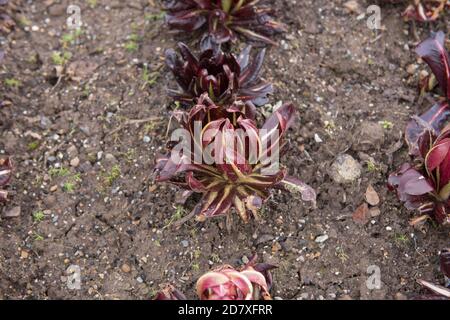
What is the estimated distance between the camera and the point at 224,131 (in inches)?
124

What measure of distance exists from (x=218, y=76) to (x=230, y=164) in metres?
0.64

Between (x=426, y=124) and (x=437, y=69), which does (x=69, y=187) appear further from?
(x=437, y=69)

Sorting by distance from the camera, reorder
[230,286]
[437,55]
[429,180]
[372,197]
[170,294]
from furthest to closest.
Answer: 1. [437,55]
2. [372,197]
3. [429,180]
4. [170,294]
5. [230,286]

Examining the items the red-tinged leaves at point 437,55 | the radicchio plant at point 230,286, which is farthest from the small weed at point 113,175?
the red-tinged leaves at point 437,55

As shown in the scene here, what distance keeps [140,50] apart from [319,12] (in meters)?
1.24

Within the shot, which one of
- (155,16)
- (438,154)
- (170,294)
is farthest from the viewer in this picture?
(155,16)

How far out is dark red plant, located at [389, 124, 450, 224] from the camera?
10.7 ft

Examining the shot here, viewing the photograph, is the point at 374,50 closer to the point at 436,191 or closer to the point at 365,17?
the point at 365,17

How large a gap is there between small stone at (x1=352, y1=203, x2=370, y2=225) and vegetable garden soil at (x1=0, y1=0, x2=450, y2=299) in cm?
2

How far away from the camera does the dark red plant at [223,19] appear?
3955 mm

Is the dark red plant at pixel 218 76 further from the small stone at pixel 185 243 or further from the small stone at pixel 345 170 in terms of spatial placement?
the small stone at pixel 185 243

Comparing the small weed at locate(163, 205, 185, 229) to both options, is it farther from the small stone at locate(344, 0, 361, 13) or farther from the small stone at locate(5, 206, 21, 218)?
the small stone at locate(344, 0, 361, 13)

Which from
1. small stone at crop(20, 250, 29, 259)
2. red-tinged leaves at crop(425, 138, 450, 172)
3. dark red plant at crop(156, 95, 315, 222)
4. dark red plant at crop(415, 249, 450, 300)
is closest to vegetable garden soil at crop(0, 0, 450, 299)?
small stone at crop(20, 250, 29, 259)

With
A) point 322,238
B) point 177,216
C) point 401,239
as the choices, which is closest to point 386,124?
point 401,239
